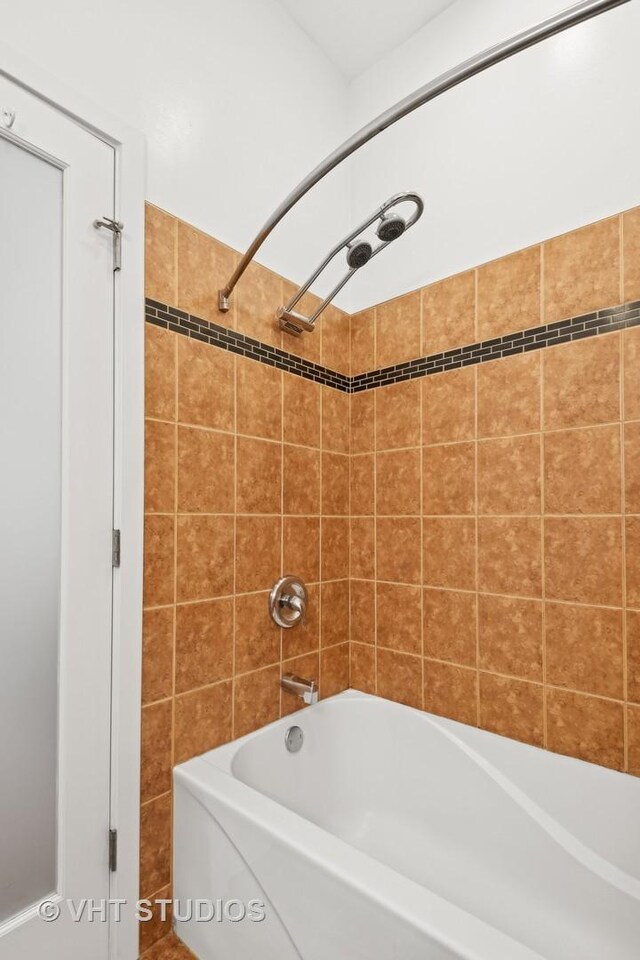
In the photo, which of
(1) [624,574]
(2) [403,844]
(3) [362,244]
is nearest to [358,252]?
(3) [362,244]

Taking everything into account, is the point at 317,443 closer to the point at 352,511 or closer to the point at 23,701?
the point at 352,511

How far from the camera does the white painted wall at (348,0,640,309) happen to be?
1.40 m

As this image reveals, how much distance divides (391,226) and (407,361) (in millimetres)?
524

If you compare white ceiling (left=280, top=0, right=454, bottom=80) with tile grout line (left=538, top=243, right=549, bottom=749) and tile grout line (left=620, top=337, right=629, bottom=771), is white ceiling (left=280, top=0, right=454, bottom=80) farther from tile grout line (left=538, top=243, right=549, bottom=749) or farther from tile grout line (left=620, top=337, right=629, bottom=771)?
tile grout line (left=620, top=337, right=629, bottom=771)

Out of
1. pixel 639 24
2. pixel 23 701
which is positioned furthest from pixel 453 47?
pixel 23 701

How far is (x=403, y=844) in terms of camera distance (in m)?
1.59

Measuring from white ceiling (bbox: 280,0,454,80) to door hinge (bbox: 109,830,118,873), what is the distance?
261cm

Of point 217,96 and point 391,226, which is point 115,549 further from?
point 217,96

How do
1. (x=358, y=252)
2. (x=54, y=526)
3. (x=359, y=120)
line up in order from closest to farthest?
(x=54, y=526), (x=358, y=252), (x=359, y=120)

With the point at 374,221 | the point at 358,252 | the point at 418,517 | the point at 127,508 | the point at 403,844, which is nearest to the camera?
the point at 127,508

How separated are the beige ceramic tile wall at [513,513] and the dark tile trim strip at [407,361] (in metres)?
0.03

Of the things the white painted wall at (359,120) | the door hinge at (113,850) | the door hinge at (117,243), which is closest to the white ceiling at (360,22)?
the white painted wall at (359,120)

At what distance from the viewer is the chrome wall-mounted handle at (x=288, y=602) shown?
63.7 inches

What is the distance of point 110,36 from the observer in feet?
4.10
